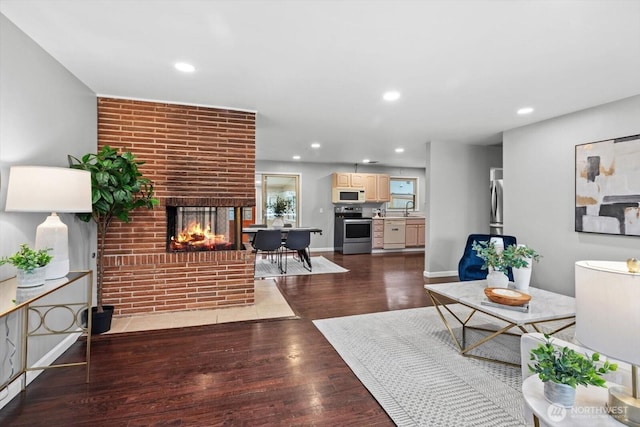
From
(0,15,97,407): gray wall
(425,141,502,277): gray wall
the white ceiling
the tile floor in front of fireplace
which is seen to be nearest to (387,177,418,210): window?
(425,141,502,277): gray wall

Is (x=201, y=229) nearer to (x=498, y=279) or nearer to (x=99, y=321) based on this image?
(x=99, y=321)

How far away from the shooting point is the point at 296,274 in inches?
213

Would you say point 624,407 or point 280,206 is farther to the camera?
point 280,206

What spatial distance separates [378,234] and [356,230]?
696mm

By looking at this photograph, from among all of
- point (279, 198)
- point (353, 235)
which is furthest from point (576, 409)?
point (279, 198)

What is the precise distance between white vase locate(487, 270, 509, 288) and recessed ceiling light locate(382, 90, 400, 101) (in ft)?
6.31

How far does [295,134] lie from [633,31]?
3822mm

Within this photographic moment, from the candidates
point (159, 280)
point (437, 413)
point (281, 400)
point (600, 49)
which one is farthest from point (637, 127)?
point (159, 280)

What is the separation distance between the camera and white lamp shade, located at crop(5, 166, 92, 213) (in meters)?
1.77

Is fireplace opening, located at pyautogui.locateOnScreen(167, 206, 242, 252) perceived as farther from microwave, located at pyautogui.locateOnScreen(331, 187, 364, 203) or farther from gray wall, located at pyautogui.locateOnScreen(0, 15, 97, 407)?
microwave, located at pyautogui.locateOnScreen(331, 187, 364, 203)

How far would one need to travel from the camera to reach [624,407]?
0.94m

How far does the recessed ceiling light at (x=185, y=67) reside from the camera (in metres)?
2.49

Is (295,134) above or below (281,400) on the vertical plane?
above

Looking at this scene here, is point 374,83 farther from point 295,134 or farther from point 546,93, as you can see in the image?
point 295,134
